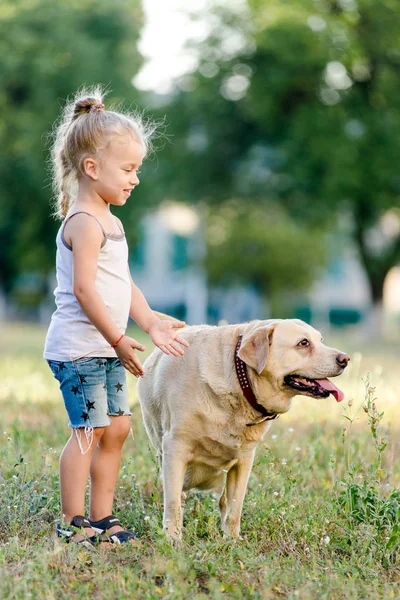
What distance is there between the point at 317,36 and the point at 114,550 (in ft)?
61.0

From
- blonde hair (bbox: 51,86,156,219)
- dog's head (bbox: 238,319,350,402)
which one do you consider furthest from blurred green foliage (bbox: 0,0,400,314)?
dog's head (bbox: 238,319,350,402)

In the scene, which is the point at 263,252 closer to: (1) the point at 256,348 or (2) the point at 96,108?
(2) the point at 96,108

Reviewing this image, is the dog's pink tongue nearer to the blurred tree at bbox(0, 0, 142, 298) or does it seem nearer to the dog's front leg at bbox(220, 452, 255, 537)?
the dog's front leg at bbox(220, 452, 255, 537)

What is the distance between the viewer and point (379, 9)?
2022 centimetres

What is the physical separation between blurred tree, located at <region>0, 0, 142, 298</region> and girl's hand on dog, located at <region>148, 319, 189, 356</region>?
1508 cm

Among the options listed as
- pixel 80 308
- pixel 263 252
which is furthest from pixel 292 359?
pixel 263 252

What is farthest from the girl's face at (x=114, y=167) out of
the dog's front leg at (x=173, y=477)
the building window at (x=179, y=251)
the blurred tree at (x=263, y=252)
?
the building window at (x=179, y=251)

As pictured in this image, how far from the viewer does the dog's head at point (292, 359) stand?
4.09 metres

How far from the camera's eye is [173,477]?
4.18m

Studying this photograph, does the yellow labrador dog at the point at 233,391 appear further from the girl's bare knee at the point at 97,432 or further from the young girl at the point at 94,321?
the girl's bare knee at the point at 97,432

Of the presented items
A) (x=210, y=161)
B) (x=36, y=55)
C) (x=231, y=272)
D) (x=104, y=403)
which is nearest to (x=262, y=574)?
(x=104, y=403)

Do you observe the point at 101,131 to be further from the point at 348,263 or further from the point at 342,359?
the point at 348,263

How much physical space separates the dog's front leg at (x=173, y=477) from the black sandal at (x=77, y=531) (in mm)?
353

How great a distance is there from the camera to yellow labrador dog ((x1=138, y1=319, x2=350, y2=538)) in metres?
4.12
